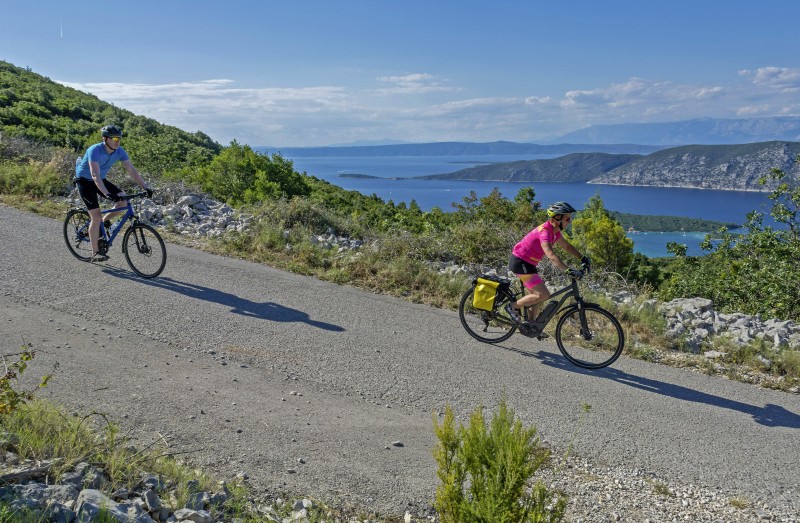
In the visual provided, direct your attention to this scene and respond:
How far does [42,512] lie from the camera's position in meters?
3.10

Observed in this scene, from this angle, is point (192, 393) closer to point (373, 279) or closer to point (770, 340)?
point (373, 279)

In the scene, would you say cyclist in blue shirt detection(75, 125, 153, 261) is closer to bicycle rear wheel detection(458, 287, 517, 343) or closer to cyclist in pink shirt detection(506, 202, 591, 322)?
bicycle rear wheel detection(458, 287, 517, 343)

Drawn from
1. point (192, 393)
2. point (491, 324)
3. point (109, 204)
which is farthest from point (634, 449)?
point (109, 204)

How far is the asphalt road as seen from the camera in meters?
4.74

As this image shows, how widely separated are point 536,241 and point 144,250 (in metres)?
6.09

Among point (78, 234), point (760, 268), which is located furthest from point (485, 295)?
point (760, 268)

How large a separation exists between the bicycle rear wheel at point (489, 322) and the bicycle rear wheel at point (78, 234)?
6.26 m

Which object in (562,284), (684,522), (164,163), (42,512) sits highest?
(164,163)

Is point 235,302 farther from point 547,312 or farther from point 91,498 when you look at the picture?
point 91,498

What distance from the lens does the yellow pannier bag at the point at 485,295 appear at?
786 cm

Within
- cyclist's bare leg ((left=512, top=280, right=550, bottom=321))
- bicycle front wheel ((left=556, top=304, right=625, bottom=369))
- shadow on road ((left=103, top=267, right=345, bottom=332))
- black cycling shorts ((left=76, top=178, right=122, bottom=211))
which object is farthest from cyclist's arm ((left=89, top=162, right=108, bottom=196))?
bicycle front wheel ((left=556, top=304, right=625, bottom=369))

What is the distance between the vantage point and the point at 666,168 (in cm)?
11631

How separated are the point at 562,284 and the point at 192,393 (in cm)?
689

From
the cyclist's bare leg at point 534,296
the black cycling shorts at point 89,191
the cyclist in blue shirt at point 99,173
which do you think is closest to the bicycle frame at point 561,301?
the cyclist's bare leg at point 534,296
